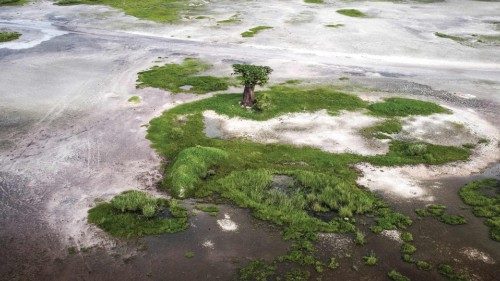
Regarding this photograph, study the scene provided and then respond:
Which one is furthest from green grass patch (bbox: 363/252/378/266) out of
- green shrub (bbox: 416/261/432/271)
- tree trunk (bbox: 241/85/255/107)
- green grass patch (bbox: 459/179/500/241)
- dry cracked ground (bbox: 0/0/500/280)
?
tree trunk (bbox: 241/85/255/107)

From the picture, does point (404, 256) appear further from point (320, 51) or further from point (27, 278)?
point (320, 51)

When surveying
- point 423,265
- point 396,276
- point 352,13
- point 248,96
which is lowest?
point 396,276

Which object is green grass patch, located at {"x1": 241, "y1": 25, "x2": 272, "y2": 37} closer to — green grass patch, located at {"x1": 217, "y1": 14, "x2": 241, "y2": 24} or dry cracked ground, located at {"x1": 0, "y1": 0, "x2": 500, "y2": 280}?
dry cracked ground, located at {"x1": 0, "y1": 0, "x2": 500, "y2": 280}

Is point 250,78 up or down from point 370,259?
up

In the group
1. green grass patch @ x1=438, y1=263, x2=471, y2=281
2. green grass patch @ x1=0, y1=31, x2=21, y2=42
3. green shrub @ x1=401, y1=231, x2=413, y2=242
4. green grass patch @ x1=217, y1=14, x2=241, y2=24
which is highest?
green grass patch @ x1=217, y1=14, x2=241, y2=24

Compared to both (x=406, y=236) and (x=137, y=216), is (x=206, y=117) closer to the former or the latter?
(x=137, y=216)

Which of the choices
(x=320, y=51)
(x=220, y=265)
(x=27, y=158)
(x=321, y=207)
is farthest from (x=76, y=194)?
(x=320, y=51)

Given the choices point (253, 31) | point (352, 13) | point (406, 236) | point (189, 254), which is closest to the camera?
point (189, 254)

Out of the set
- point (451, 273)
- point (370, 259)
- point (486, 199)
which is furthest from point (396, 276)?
point (486, 199)
